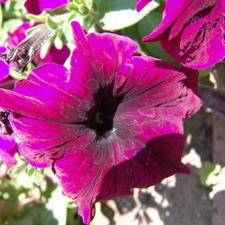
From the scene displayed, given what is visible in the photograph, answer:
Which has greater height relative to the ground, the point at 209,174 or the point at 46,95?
the point at 46,95

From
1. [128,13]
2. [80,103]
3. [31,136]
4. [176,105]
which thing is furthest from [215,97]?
[31,136]

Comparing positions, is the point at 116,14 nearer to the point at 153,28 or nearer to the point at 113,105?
the point at 153,28

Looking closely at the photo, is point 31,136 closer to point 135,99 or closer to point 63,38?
point 135,99

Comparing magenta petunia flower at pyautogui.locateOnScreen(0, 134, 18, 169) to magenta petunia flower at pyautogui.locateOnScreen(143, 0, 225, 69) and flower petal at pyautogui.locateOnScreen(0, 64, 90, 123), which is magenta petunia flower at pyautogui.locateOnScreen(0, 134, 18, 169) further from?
magenta petunia flower at pyautogui.locateOnScreen(143, 0, 225, 69)

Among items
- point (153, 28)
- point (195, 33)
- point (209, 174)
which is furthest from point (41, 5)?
point (209, 174)

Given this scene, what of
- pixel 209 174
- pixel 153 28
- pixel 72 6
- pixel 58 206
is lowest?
pixel 58 206

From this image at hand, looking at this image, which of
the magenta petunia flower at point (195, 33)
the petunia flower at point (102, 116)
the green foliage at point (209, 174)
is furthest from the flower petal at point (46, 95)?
the green foliage at point (209, 174)
